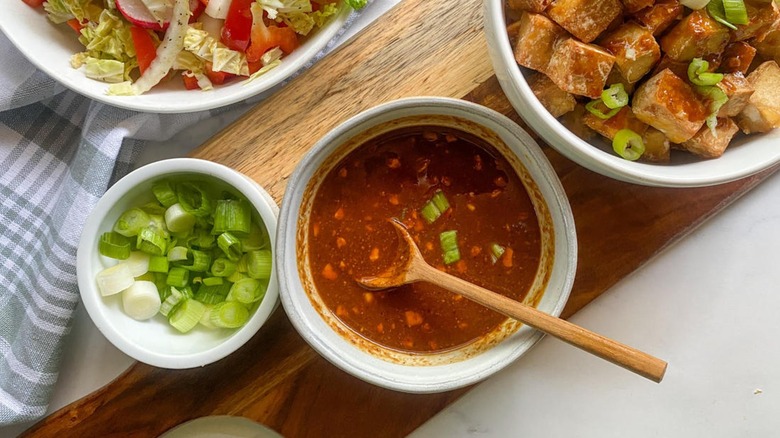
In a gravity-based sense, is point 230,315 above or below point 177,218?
below

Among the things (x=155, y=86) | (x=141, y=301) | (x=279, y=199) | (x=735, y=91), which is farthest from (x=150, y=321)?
(x=735, y=91)

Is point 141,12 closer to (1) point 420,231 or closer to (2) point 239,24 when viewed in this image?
(2) point 239,24

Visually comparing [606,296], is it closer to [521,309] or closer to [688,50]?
[521,309]

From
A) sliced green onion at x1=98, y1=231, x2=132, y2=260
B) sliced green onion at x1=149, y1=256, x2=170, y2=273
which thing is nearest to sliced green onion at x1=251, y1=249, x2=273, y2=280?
sliced green onion at x1=149, y1=256, x2=170, y2=273

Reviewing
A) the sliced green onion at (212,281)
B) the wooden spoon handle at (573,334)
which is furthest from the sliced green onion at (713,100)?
the sliced green onion at (212,281)

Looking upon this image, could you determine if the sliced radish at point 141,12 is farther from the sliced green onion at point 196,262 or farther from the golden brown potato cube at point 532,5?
the golden brown potato cube at point 532,5

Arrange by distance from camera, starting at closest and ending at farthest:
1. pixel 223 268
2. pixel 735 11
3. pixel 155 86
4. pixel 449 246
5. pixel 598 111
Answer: pixel 735 11, pixel 598 111, pixel 449 246, pixel 223 268, pixel 155 86

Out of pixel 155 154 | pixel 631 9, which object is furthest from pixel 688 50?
pixel 155 154

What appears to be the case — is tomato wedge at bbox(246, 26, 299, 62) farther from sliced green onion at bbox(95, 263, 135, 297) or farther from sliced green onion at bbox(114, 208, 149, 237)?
sliced green onion at bbox(95, 263, 135, 297)
